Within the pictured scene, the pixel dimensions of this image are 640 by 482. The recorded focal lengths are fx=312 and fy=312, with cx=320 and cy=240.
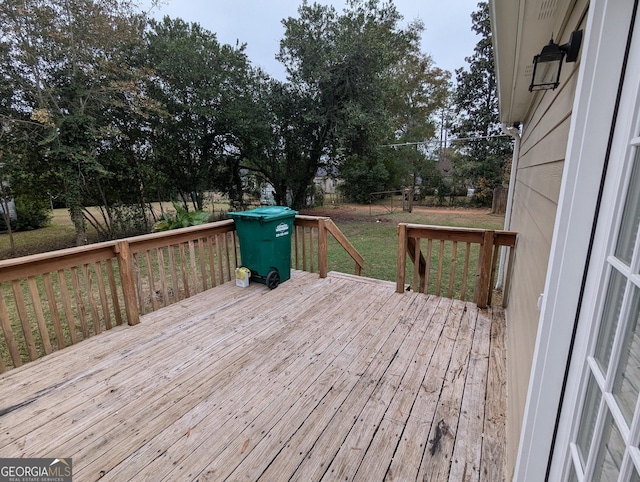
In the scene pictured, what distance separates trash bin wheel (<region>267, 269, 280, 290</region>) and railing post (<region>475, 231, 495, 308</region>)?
2.20 meters

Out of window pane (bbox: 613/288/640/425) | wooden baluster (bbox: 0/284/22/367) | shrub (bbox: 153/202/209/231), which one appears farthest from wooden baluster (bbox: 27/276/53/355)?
shrub (bbox: 153/202/209/231)

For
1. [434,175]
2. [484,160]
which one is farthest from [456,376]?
[434,175]

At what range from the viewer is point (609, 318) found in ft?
2.49

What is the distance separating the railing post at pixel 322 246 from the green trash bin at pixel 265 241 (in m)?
0.40

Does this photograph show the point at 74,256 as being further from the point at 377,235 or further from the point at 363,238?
the point at 377,235

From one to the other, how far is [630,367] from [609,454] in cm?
21

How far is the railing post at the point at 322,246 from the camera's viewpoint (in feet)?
13.0

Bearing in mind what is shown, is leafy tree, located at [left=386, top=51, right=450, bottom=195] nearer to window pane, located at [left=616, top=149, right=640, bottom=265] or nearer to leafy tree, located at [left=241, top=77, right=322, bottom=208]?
leafy tree, located at [left=241, top=77, right=322, bottom=208]

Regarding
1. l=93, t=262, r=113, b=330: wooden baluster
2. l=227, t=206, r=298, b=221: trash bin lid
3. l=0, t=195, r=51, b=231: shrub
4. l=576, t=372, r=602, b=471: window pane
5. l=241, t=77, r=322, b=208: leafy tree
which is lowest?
l=0, t=195, r=51, b=231: shrub

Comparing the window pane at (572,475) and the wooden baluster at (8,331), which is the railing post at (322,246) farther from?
the window pane at (572,475)

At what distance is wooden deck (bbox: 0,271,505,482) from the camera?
59.9 inches

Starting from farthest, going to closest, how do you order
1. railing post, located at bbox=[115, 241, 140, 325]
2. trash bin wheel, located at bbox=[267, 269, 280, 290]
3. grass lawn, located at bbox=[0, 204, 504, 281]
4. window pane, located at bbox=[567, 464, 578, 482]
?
grass lawn, located at bbox=[0, 204, 504, 281], trash bin wheel, located at bbox=[267, 269, 280, 290], railing post, located at bbox=[115, 241, 140, 325], window pane, located at bbox=[567, 464, 578, 482]

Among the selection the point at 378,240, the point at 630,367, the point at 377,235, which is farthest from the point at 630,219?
the point at 377,235

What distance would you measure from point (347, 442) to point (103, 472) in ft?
3.83
